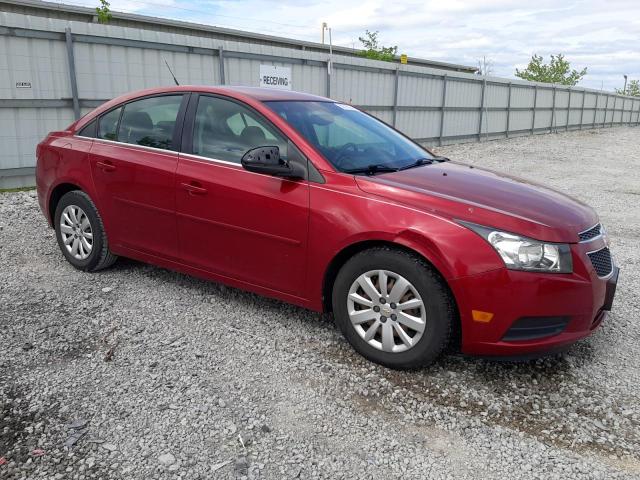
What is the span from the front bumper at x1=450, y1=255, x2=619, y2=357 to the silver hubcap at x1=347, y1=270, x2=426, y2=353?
257mm

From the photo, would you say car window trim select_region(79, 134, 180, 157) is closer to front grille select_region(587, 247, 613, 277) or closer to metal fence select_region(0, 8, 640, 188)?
front grille select_region(587, 247, 613, 277)

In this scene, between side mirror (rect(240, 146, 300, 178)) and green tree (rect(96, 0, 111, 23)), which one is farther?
green tree (rect(96, 0, 111, 23))

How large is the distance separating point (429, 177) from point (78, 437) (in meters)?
2.46

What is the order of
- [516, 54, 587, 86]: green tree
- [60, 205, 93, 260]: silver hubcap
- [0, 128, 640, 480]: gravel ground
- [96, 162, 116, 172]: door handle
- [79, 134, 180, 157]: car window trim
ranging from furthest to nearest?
[516, 54, 587, 86]: green tree, [60, 205, 93, 260]: silver hubcap, [96, 162, 116, 172]: door handle, [79, 134, 180, 157]: car window trim, [0, 128, 640, 480]: gravel ground

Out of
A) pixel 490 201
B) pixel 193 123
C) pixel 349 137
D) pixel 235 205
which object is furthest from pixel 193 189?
pixel 490 201

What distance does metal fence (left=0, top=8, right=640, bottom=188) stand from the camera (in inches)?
340

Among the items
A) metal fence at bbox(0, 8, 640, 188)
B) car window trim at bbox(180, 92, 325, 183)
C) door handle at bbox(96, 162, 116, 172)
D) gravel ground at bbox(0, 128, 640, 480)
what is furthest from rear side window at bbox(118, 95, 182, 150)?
metal fence at bbox(0, 8, 640, 188)

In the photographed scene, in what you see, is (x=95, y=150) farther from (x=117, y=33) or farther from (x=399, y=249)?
(x=117, y=33)

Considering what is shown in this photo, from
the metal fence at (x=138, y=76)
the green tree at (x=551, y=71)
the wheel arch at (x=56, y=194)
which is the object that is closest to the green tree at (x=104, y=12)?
the metal fence at (x=138, y=76)

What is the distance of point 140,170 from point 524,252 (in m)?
2.80

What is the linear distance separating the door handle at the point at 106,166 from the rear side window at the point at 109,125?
0.24 metres

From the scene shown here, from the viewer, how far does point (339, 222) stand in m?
3.26

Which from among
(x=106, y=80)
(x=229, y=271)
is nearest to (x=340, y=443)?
(x=229, y=271)

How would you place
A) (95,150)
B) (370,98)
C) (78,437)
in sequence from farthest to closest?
(370,98)
(95,150)
(78,437)
